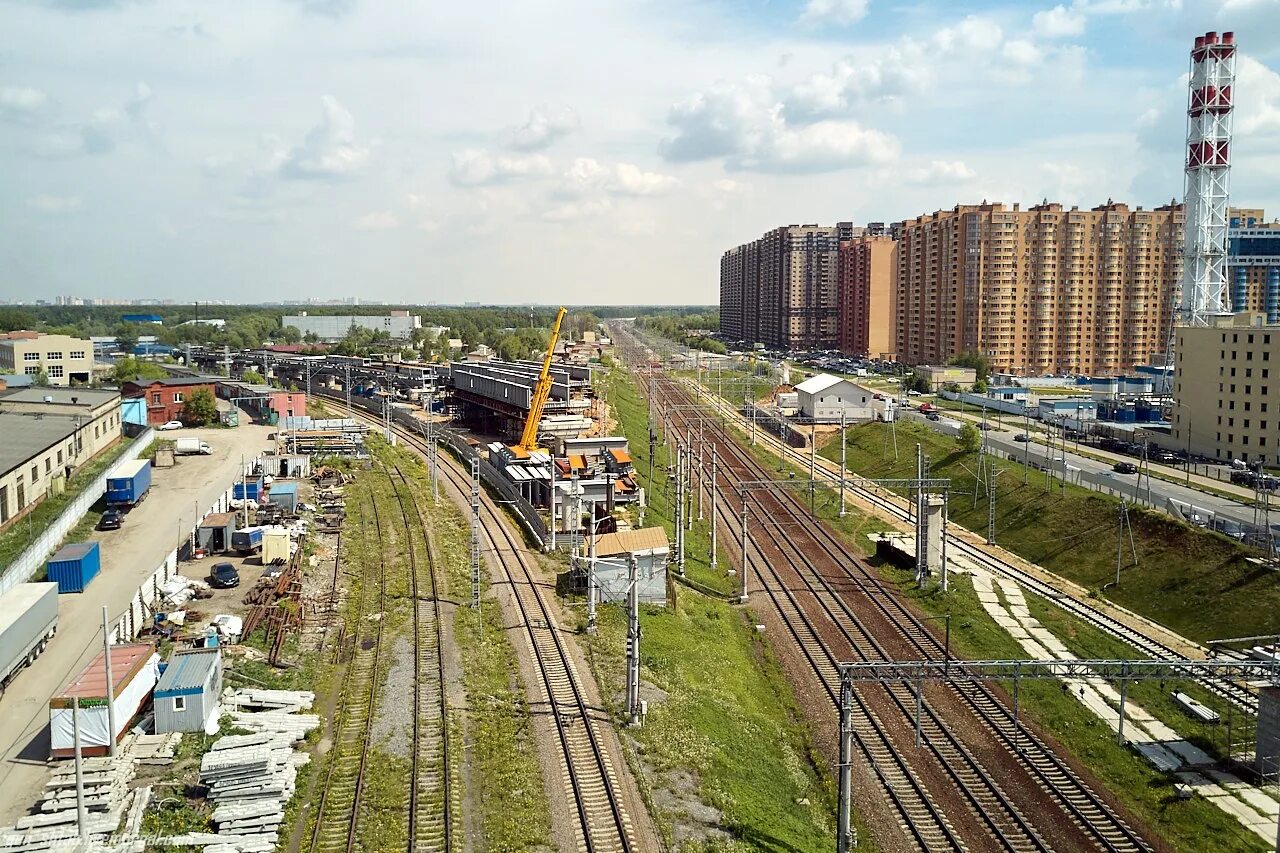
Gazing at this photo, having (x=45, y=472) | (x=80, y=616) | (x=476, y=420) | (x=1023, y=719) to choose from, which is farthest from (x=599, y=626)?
(x=476, y=420)

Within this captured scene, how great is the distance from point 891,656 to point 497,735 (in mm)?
10818

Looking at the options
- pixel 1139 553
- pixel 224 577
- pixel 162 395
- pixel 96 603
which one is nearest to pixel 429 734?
pixel 224 577

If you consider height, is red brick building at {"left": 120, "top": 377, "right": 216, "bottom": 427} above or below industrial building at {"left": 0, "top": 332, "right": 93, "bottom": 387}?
below

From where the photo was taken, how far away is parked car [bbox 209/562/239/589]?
80.4 ft

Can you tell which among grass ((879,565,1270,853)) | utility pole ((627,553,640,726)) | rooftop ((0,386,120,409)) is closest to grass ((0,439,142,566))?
rooftop ((0,386,120,409))

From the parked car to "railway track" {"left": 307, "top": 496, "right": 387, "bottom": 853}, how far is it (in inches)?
149

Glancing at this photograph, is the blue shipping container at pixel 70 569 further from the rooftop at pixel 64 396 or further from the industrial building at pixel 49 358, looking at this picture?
the industrial building at pixel 49 358

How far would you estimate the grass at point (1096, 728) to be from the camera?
16.3m

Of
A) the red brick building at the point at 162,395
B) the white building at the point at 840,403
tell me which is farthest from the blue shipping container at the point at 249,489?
the white building at the point at 840,403

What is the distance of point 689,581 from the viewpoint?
2844cm

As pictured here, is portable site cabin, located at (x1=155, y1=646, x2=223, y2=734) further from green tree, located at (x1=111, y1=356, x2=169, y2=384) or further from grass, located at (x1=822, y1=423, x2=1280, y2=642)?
green tree, located at (x1=111, y1=356, x2=169, y2=384)

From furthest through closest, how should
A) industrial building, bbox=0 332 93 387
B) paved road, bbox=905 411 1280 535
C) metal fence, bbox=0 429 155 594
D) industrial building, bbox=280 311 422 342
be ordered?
1. industrial building, bbox=280 311 422 342
2. industrial building, bbox=0 332 93 387
3. paved road, bbox=905 411 1280 535
4. metal fence, bbox=0 429 155 594

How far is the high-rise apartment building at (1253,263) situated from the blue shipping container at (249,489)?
318ft

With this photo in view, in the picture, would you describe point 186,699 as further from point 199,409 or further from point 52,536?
point 199,409
